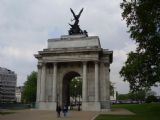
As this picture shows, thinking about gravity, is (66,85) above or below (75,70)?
below

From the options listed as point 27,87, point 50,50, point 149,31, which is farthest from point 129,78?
point 27,87

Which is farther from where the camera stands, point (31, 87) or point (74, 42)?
point (31, 87)

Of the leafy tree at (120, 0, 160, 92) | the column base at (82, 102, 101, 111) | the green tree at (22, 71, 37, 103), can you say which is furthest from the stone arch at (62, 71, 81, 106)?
the green tree at (22, 71, 37, 103)

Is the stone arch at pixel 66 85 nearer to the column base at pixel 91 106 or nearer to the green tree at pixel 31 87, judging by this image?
the column base at pixel 91 106

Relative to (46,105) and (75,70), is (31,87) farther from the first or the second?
(46,105)

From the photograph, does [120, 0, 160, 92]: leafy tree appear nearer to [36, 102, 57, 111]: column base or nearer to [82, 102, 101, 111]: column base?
[82, 102, 101, 111]: column base

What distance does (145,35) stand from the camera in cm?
3250

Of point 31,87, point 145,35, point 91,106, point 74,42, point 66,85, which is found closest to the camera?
point 145,35

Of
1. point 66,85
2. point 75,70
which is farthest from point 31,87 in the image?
point 75,70

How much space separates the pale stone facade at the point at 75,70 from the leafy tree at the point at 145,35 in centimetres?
1309

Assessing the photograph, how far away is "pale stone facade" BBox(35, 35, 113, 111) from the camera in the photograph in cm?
5378

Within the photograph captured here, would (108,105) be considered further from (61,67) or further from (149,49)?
(149,49)

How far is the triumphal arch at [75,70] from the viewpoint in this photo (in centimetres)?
5378

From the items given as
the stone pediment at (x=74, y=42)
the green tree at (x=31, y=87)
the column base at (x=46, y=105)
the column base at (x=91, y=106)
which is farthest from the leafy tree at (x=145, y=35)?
the green tree at (x=31, y=87)
